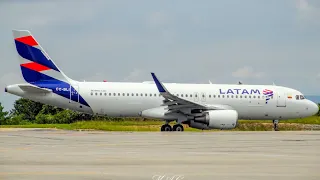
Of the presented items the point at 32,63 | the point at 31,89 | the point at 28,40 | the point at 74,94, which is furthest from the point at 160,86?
the point at 28,40

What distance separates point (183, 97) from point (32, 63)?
928 centimetres

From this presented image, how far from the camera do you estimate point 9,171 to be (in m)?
14.1

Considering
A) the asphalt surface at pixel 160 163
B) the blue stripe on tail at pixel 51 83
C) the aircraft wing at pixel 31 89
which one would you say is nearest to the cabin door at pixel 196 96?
the blue stripe on tail at pixel 51 83

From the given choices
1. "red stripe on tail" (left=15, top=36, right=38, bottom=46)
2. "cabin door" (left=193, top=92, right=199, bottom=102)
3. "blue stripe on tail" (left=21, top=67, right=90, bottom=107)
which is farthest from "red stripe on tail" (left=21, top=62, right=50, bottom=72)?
"cabin door" (left=193, top=92, right=199, bottom=102)

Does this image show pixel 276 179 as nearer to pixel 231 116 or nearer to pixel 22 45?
pixel 231 116

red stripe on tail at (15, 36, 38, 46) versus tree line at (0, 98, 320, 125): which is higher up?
red stripe on tail at (15, 36, 38, 46)

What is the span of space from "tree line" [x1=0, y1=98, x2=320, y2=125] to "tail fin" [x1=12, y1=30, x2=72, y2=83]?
13.1 metres

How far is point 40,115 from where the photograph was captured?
63594mm

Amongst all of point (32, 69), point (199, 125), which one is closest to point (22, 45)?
point (32, 69)

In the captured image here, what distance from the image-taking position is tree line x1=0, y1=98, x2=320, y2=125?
5952 cm

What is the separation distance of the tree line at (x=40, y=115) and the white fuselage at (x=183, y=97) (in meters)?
12.3

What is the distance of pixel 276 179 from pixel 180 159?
4.63 meters

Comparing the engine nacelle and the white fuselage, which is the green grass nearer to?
the white fuselage

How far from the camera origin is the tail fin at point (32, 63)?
40531 millimetres
